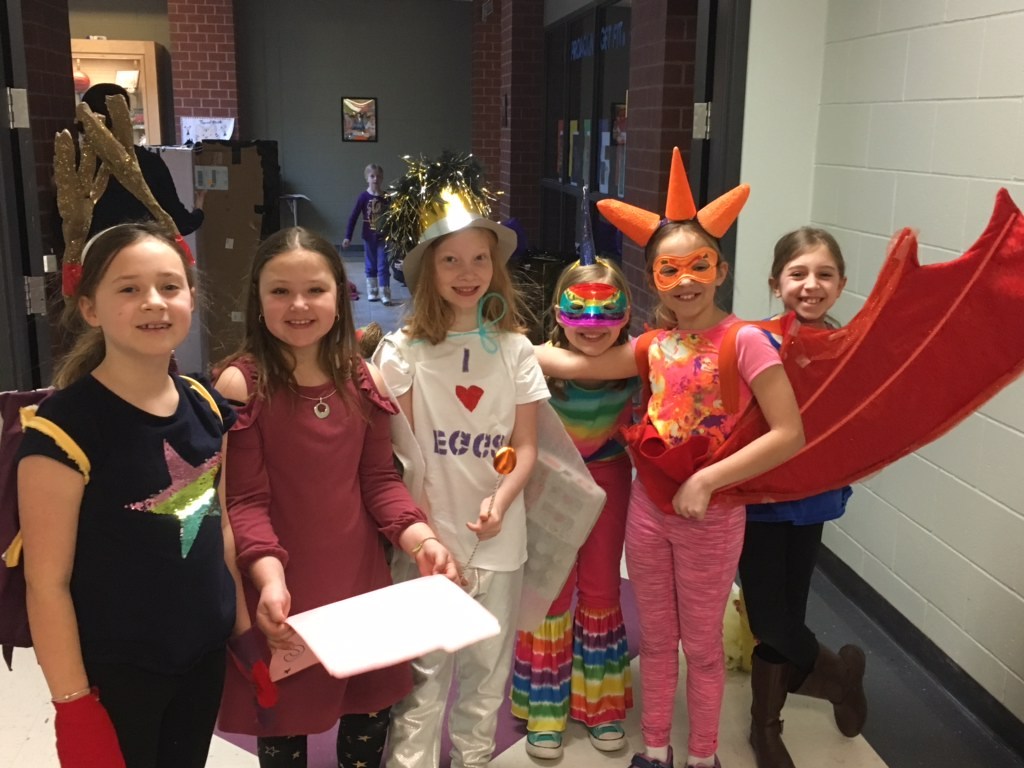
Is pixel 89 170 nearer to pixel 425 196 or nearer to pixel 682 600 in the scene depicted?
pixel 425 196

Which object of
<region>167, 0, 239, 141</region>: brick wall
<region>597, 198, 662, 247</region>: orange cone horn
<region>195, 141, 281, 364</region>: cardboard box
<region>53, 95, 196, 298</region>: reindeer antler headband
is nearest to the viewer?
<region>53, 95, 196, 298</region>: reindeer antler headband

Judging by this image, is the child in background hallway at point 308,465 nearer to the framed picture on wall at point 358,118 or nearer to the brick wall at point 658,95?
the brick wall at point 658,95

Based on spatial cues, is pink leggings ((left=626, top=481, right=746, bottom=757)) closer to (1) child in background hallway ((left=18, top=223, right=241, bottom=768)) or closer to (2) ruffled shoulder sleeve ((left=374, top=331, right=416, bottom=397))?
(2) ruffled shoulder sleeve ((left=374, top=331, right=416, bottom=397))

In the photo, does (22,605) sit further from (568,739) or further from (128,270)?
(568,739)

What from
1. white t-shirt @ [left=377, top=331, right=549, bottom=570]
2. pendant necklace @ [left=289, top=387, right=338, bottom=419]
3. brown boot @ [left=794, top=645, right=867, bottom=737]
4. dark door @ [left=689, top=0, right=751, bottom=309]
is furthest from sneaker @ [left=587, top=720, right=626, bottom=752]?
dark door @ [left=689, top=0, right=751, bottom=309]

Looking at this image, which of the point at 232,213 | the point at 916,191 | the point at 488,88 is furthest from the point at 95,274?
the point at 488,88

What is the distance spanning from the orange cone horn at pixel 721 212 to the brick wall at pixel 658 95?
6.34ft

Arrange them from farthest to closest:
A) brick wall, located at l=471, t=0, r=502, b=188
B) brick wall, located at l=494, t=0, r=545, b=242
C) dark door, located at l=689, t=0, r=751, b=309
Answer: brick wall, located at l=471, t=0, r=502, b=188
brick wall, located at l=494, t=0, r=545, b=242
dark door, located at l=689, t=0, r=751, b=309

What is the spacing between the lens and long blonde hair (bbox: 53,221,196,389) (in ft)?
4.74

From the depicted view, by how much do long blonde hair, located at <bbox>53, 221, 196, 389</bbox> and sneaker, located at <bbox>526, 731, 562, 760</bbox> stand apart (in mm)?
1418

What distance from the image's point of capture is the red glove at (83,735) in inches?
54.4

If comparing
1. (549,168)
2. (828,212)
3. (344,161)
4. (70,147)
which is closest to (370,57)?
(344,161)

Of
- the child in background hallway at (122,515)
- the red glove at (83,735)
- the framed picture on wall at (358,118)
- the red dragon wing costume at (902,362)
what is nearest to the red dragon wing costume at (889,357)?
the red dragon wing costume at (902,362)

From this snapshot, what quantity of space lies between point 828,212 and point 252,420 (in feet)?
7.61
